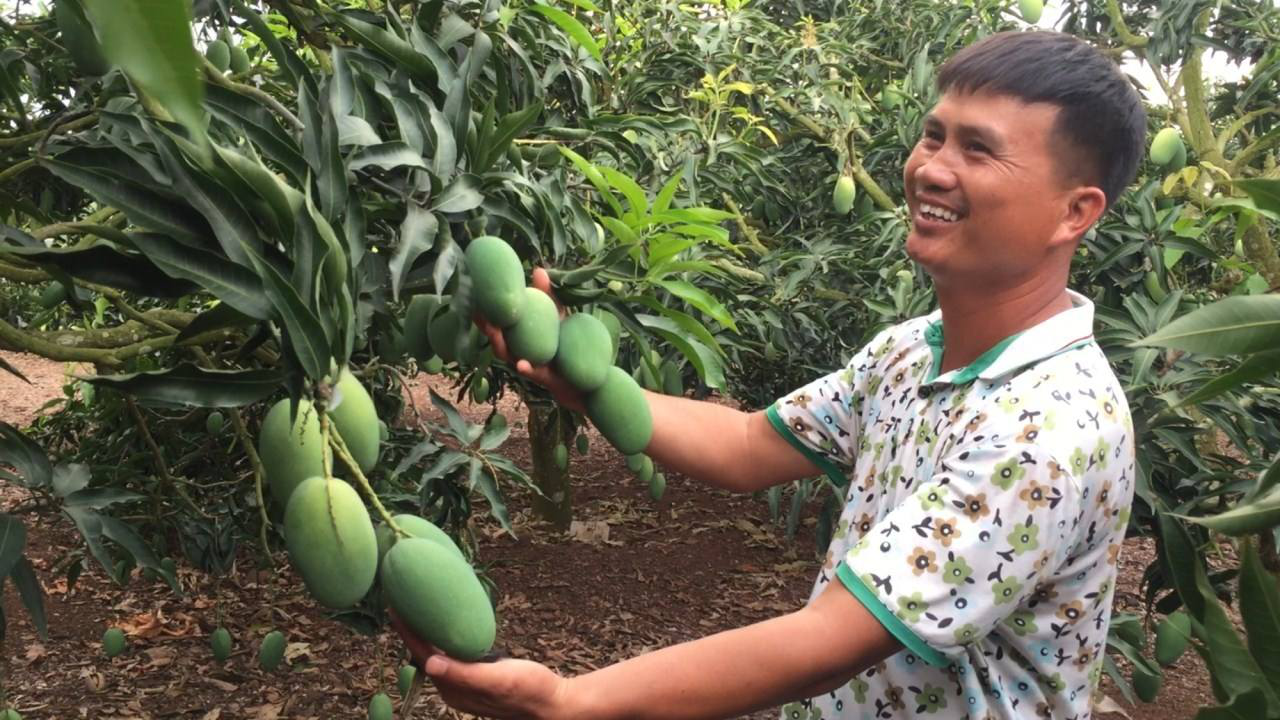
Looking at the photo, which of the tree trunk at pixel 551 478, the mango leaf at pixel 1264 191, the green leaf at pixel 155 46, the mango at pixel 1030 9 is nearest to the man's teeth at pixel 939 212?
the mango leaf at pixel 1264 191

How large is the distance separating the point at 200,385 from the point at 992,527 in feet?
2.49

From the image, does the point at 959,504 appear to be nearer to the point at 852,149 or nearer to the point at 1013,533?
the point at 1013,533

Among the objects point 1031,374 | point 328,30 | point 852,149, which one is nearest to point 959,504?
point 1031,374

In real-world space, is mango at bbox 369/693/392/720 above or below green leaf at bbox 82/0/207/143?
below

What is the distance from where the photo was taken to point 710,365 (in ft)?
4.82

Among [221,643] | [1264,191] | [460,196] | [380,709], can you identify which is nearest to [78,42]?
[460,196]

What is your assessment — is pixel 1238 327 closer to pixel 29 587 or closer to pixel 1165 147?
pixel 29 587

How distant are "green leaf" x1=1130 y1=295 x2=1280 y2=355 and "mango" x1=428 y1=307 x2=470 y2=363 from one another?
655 millimetres

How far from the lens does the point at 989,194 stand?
1121mm

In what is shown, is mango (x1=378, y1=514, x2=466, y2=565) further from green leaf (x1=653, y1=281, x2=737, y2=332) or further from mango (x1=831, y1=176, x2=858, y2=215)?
mango (x1=831, y1=176, x2=858, y2=215)

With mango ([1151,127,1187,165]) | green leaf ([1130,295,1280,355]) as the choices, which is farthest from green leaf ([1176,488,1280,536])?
mango ([1151,127,1187,165])

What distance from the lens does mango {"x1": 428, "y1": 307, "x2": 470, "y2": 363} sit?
42.6 inches

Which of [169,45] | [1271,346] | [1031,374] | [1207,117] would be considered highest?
[169,45]

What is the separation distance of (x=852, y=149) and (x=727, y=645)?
2.42 metres
